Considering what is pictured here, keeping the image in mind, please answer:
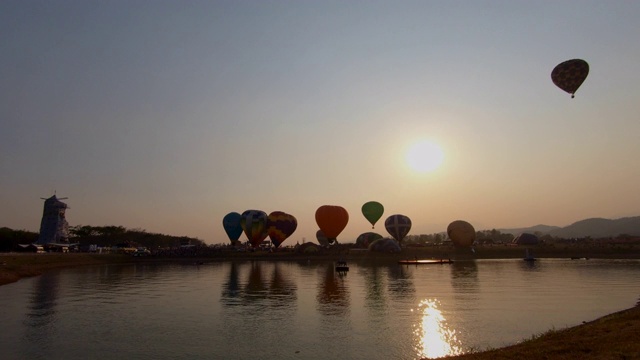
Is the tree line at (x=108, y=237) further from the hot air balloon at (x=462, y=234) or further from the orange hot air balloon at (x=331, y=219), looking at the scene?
the hot air balloon at (x=462, y=234)

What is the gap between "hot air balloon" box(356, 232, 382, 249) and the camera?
A: 316ft

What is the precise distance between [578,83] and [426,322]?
26976 millimetres

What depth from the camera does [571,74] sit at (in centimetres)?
3784

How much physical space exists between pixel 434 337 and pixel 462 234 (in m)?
68.6

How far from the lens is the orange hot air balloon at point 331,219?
84.3 meters

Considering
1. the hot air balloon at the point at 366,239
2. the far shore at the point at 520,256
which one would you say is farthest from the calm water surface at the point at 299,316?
the hot air balloon at the point at 366,239

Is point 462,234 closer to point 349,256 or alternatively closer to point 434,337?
point 349,256

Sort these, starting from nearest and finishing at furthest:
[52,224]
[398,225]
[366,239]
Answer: [398,225], [366,239], [52,224]

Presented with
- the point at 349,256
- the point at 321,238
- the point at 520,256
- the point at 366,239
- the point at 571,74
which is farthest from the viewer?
the point at 321,238

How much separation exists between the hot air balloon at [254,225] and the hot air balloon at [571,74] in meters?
61.8

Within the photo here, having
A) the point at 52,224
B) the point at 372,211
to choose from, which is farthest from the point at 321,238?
the point at 52,224

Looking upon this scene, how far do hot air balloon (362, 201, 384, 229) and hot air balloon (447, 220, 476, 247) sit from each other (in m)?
14.8

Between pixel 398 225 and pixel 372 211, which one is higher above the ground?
pixel 372 211

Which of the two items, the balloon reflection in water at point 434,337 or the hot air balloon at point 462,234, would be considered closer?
the balloon reflection in water at point 434,337
